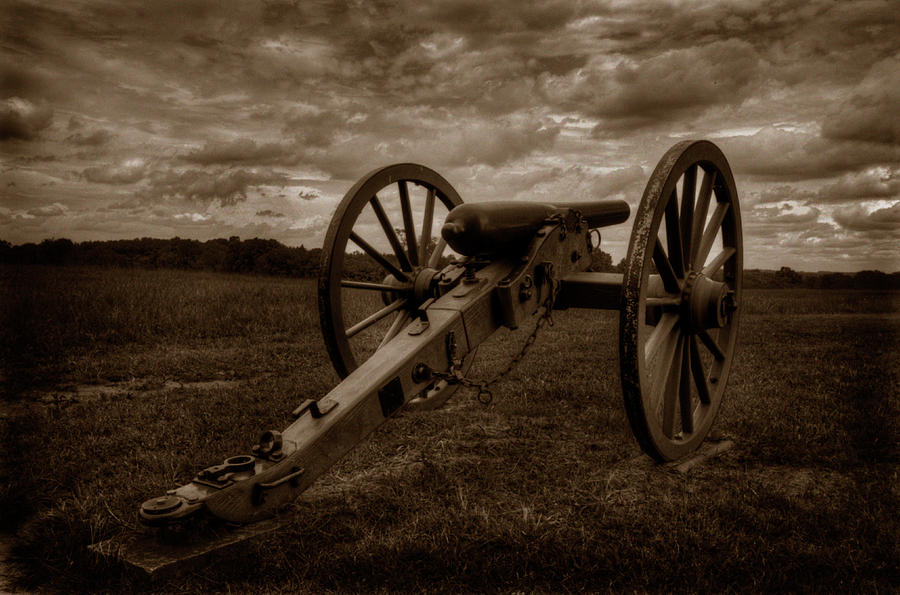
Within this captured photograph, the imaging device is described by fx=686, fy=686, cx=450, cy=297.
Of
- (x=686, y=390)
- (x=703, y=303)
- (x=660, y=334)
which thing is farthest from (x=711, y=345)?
(x=660, y=334)

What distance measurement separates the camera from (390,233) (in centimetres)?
495

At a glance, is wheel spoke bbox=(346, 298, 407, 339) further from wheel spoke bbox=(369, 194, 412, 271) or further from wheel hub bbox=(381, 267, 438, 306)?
wheel spoke bbox=(369, 194, 412, 271)

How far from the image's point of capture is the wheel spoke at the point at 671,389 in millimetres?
3992

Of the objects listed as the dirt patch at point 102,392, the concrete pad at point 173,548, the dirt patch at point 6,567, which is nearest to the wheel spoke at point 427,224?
the dirt patch at point 102,392

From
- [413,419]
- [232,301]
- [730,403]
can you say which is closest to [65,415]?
[413,419]

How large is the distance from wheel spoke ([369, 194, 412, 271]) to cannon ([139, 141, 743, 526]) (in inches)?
0.4

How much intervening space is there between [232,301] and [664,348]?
9110mm

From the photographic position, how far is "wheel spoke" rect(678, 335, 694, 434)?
4.17m

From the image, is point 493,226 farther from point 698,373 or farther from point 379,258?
point 698,373

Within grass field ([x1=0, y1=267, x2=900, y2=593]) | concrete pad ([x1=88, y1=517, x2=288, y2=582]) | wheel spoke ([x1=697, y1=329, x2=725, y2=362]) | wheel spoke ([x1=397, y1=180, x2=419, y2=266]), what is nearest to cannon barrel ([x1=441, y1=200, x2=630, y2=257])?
wheel spoke ([x1=397, y1=180, x2=419, y2=266])

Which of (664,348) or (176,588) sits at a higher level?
(664,348)

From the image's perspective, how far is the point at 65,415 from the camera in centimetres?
522

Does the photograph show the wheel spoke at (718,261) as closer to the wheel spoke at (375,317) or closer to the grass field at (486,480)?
the grass field at (486,480)

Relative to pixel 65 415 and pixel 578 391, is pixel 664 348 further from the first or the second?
pixel 65 415
